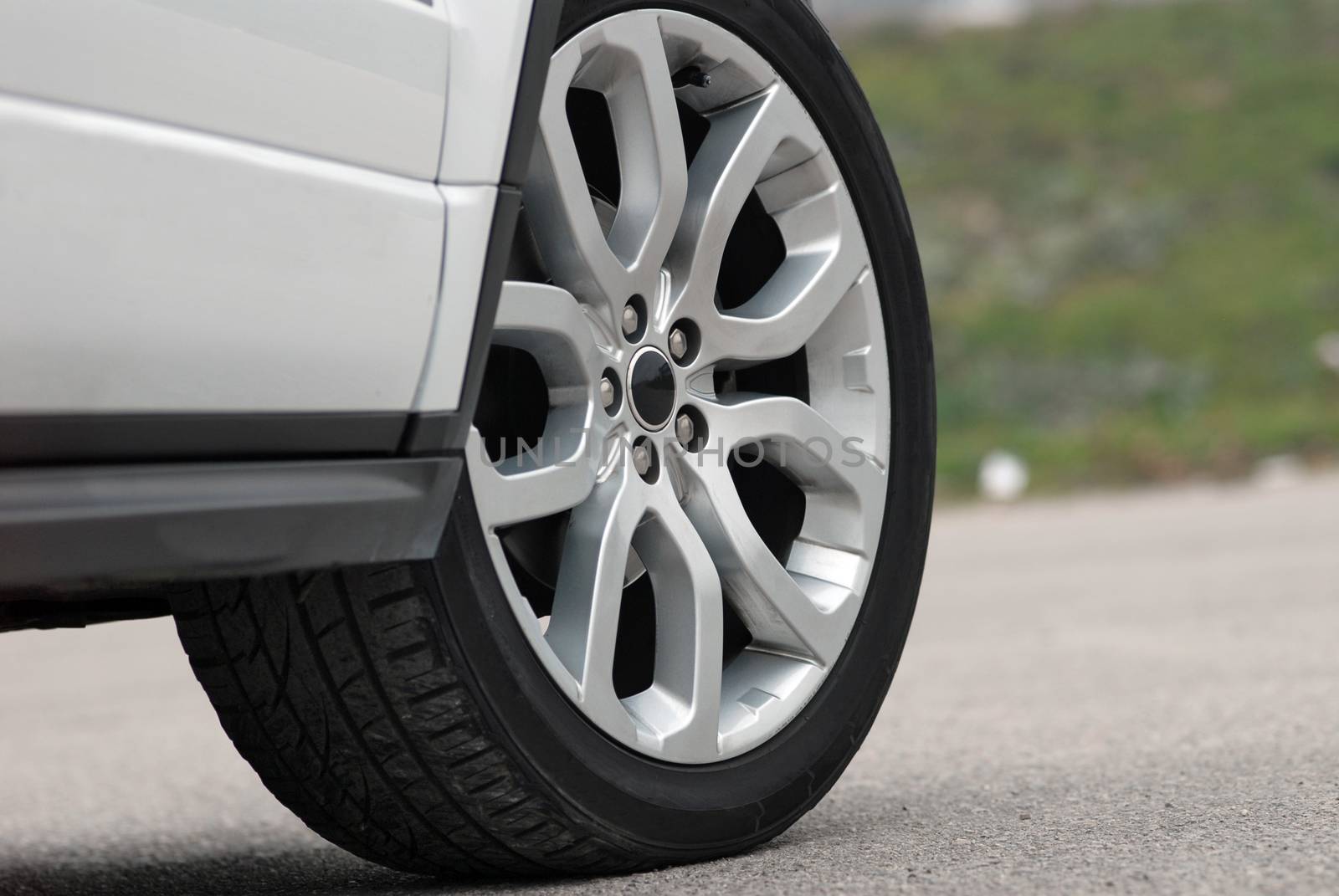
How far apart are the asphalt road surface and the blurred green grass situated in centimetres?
741

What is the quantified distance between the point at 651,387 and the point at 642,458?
9 cm

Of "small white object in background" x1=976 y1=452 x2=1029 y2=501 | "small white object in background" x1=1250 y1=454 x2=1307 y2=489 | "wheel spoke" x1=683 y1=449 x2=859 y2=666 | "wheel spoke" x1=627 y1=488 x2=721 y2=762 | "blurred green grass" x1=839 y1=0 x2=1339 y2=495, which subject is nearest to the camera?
"wheel spoke" x1=627 y1=488 x2=721 y2=762

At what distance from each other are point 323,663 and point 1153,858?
993 mm

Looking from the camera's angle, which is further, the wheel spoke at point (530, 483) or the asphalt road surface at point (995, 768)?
the asphalt road surface at point (995, 768)

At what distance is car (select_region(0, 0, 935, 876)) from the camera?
1.42 m

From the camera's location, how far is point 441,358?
1.69 metres

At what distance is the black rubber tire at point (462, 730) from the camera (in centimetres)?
173

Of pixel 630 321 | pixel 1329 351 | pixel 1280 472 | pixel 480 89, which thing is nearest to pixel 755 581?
pixel 630 321

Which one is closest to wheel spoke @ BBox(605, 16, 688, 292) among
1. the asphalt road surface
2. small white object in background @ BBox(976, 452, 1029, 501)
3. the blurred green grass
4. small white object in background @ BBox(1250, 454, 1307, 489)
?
the asphalt road surface

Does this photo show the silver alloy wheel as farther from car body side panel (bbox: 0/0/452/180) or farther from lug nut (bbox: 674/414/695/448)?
car body side panel (bbox: 0/0/452/180)

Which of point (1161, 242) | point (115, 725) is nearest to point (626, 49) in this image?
point (115, 725)

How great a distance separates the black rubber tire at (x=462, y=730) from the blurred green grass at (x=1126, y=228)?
10765 mm

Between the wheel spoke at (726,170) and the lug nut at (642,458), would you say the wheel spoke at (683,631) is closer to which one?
the lug nut at (642,458)

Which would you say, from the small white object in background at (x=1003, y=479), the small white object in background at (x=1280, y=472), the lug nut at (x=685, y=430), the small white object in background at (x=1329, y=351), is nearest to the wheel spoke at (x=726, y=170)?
the lug nut at (x=685, y=430)
